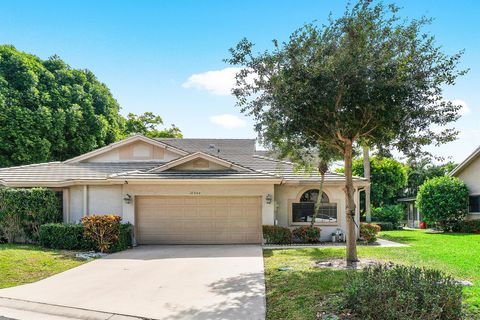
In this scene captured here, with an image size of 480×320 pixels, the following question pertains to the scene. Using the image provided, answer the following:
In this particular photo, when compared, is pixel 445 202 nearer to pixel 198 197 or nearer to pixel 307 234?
pixel 307 234

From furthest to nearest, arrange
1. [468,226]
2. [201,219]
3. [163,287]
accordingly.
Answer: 1. [468,226]
2. [201,219]
3. [163,287]

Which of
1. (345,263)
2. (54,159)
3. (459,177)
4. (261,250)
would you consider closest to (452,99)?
(345,263)

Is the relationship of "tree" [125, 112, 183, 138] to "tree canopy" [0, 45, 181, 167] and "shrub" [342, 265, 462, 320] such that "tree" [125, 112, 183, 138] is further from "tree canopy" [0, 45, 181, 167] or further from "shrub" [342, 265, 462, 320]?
"shrub" [342, 265, 462, 320]

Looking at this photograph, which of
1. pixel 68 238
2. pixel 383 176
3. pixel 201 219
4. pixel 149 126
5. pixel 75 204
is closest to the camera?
pixel 68 238

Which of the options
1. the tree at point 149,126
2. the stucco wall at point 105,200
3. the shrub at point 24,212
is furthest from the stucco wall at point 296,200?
the tree at point 149,126

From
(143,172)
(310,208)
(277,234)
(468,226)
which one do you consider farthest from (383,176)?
(143,172)

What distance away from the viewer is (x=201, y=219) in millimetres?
16188

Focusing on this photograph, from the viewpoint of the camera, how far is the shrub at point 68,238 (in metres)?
13.9

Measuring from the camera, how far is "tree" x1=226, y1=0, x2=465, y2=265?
30.0 feet

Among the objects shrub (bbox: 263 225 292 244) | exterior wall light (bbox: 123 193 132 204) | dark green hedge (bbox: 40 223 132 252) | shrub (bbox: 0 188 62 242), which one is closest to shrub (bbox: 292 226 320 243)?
shrub (bbox: 263 225 292 244)

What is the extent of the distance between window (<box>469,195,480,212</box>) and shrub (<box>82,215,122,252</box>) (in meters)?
21.0

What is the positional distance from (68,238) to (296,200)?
9286mm

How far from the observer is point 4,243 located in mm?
15078

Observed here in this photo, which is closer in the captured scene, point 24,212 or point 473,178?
point 24,212
